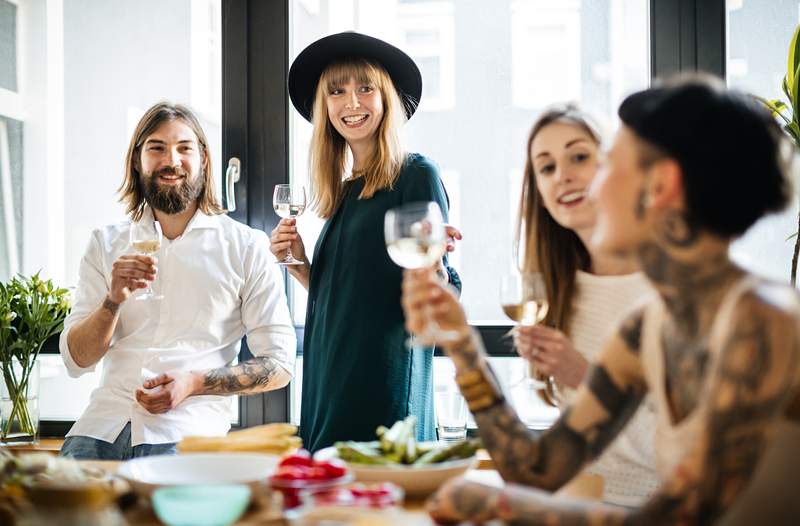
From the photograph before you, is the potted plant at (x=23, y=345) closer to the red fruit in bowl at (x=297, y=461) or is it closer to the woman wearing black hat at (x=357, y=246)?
the woman wearing black hat at (x=357, y=246)

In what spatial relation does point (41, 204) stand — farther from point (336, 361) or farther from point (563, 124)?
point (563, 124)

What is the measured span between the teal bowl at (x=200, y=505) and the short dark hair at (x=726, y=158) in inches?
29.0

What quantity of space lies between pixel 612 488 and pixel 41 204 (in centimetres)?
287

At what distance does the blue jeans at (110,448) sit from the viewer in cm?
284

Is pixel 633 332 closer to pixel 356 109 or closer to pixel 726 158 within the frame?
pixel 726 158

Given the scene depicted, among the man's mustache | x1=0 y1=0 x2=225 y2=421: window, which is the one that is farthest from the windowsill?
the man's mustache

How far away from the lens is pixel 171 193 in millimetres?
3178

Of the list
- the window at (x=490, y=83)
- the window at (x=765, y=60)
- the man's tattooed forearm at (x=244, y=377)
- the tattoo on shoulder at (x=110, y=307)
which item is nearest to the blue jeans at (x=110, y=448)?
the man's tattooed forearm at (x=244, y=377)

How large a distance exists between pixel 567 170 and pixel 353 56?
1.16 meters

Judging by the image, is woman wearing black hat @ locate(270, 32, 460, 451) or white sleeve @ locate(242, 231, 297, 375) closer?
woman wearing black hat @ locate(270, 32, 460, 451)

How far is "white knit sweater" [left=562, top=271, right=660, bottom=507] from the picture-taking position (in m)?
1.84

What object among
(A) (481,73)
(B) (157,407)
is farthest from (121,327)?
(A) (481,73)

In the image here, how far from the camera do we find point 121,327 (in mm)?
3023

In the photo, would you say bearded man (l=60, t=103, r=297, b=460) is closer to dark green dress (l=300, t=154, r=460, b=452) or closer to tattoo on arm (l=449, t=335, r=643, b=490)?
dark green dress (l=300, t=154, r=460, b=452)
